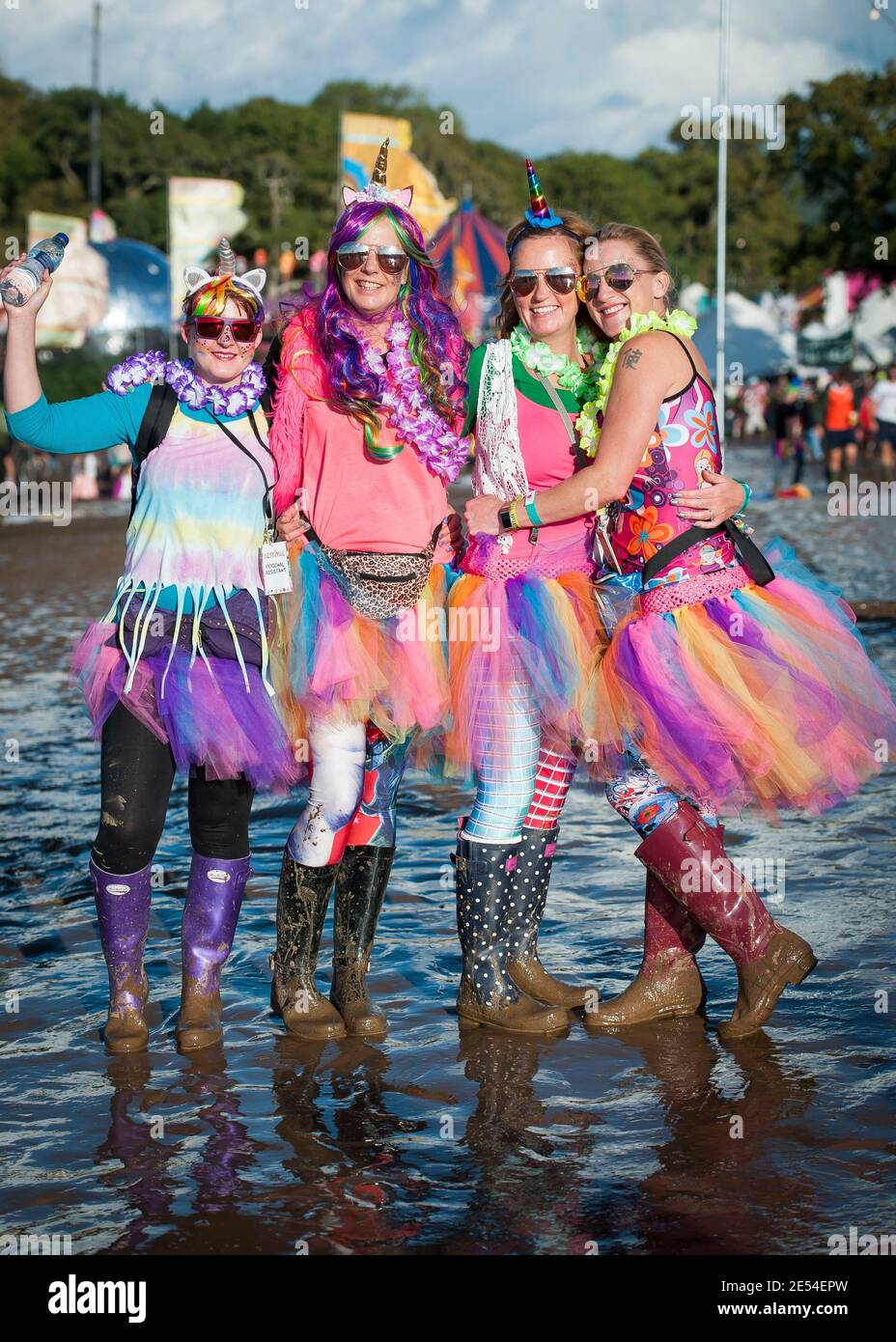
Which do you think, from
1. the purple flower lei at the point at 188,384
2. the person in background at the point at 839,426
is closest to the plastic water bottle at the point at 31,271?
the purple flower lei at the point at 188,384

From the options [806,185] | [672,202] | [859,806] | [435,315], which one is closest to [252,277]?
[435,315]

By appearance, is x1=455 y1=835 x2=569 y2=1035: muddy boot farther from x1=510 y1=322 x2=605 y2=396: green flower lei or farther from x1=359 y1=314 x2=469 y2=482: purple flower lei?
x1=510 y1=322 x2=605 y2=396: green flower lei

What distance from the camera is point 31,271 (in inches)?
145

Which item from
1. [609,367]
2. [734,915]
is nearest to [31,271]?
[609,367]

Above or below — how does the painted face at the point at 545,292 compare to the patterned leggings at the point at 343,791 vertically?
above

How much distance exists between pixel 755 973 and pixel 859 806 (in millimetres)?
2690

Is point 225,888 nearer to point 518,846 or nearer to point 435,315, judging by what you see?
point 518,846

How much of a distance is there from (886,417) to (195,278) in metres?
21.8

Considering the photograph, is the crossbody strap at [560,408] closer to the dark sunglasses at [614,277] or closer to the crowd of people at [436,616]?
the crowd of people at [436,616]

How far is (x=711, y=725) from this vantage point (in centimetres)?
379

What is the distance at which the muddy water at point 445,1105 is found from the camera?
9.84 feet

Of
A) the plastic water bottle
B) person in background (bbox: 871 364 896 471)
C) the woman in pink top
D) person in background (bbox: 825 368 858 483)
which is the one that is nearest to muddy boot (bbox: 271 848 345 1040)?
the woman in pink top

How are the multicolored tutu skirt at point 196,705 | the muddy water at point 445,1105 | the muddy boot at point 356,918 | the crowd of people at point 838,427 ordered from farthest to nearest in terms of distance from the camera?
the crowd of people at point 838,427
the muddy boot at point 356,918
the multicolored tutu skirt at point 196,705
the muddy water at point 445,1105

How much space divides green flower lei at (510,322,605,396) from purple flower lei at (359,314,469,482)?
29 centimetres
